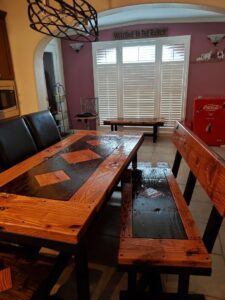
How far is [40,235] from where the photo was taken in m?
0.90

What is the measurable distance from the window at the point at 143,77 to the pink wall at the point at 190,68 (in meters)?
0.15

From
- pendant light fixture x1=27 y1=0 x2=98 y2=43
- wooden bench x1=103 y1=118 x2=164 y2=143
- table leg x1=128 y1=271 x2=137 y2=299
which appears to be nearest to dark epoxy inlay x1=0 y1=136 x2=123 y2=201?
table leg x1=128 y1=271 x2=137 y2=299

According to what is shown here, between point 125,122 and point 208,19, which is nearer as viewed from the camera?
point 208,19

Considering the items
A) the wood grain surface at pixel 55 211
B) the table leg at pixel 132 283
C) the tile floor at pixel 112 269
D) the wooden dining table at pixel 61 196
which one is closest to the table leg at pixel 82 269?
the wooden dining table at pixel 61 196

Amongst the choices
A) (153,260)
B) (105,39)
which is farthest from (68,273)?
(105,39)

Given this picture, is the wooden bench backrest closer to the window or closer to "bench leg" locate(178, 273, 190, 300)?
"bench leg" locate(178, 273, 190, 300)

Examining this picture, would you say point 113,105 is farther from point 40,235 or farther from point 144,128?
point 40,235

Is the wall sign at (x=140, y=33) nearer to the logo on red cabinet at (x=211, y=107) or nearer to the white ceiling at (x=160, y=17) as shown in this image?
the white ceiling at (x=160, y=17)

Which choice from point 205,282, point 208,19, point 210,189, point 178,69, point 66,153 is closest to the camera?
point 210,189

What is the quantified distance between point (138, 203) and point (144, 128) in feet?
13.6

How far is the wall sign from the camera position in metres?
4.73

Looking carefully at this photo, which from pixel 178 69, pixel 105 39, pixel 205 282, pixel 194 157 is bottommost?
pixel 205 282

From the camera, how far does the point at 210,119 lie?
436cm

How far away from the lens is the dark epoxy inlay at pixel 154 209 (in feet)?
3.94
